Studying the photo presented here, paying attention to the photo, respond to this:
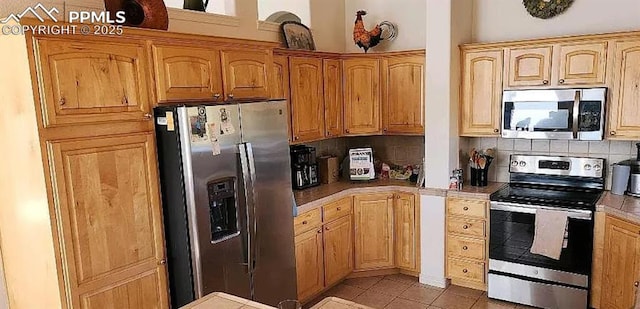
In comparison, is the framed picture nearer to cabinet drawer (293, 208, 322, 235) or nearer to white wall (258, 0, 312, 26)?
white wall (258, 0, 312, 26)

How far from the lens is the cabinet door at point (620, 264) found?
3.06 m

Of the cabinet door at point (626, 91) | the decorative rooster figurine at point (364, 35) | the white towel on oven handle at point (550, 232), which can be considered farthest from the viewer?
the decorative rooster figurine at point (364, 35)

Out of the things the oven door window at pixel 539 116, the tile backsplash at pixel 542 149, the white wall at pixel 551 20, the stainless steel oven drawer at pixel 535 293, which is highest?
the white wall at pixel 551 20

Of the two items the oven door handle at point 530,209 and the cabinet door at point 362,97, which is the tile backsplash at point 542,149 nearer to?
the oven door handle at point 530,209

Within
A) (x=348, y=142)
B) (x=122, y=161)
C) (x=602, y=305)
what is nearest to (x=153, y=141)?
(x=122, y=161)

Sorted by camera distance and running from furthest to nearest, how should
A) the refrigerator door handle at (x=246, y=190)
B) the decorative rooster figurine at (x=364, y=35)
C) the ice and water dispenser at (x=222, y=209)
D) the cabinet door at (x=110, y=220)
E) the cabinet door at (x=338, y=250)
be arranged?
1. the decorative rooster figurine at (x=364, y=35)
2. the cabinet door at (x=338, y=250)
3. the refrigerator door handle at (x=246, y=190)
4. the ice and water dispenser at (x=222, y=209)
5. the cabinet door at (x=110, y=220)

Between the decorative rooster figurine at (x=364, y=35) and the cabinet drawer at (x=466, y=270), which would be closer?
the cabinet drawer at (x=466, y=270)

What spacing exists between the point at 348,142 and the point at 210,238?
255cm

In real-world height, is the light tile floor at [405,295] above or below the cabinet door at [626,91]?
below

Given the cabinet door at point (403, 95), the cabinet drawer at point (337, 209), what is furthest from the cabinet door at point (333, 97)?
the cabinet drawer at point (337, 209)

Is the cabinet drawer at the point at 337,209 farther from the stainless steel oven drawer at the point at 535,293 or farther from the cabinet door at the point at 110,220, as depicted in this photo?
the cabinet door at the point at 110,220

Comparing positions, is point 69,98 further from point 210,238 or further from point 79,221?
point 210,238

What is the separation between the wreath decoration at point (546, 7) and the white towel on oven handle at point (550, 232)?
1.65 meters

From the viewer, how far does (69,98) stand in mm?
2129
